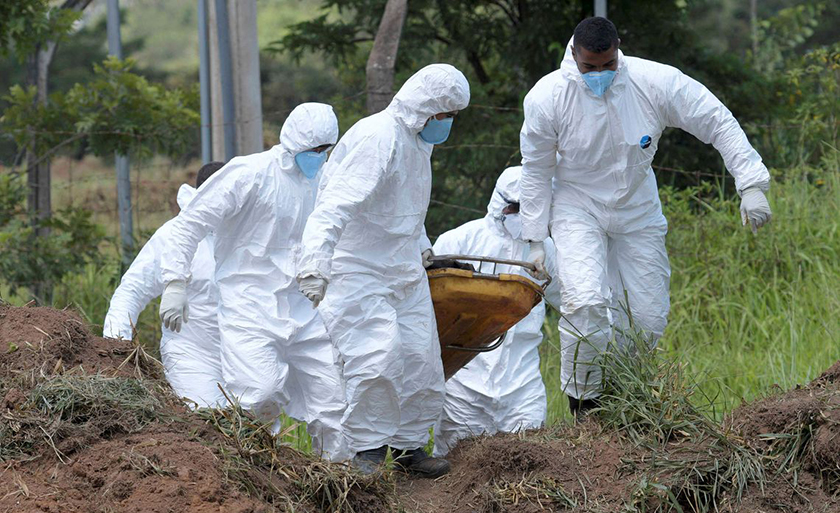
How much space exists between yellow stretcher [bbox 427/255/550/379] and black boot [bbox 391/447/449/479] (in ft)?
1.61

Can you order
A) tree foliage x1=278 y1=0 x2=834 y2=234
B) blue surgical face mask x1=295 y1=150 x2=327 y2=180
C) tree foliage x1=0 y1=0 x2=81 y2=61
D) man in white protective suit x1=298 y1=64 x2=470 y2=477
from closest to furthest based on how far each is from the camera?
man in white protective suit x1=298 y1=64 x2=470 y2=477
blue surgical face mask x1=295 y1=150 x2=327 y2=180
tree foliage x1=0 y1=0 x2=81 y2=61
tree foliage x1=278 y1=0 x2=834 y2=234

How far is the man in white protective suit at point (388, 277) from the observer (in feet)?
16.8

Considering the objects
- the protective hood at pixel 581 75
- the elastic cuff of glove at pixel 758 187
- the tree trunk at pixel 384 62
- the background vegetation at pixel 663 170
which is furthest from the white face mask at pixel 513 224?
the tree trunk at pixel 384 62

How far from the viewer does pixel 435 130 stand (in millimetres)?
5312

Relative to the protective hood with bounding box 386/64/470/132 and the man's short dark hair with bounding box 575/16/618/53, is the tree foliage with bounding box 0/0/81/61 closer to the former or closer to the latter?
the protective hood with bounding box 386/64/470/132

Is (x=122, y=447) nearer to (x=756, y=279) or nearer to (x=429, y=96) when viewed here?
(x=429, y=96)

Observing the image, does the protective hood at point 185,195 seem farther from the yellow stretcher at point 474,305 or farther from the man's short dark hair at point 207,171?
the yellow stretcher at point 474,305

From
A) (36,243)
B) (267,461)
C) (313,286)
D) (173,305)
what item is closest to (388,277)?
(313,286)

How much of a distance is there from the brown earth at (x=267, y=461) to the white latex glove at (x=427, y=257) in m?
0.97

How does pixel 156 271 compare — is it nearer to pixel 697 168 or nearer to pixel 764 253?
pixel 764 253

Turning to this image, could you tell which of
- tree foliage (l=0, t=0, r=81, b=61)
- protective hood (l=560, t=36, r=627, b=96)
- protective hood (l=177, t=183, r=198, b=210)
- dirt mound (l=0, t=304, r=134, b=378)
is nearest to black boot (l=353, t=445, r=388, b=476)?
dirt mound (l=0, t=304, r=134, b=378)

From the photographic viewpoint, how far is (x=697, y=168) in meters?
10.5

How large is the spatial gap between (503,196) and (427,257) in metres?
0.73

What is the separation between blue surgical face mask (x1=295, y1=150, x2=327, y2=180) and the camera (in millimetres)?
5723
